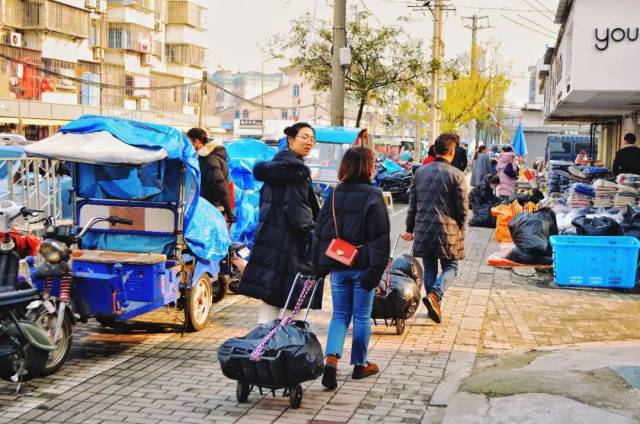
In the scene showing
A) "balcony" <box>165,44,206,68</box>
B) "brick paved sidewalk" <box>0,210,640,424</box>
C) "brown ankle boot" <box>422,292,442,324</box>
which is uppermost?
"balcony" <box>165,44,206,68</box>

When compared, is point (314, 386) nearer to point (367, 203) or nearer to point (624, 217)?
point (367, 203)

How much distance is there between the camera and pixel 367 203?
6.21 m

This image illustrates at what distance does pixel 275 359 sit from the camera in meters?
5.70

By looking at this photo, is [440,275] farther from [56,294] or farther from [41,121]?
[41,121]

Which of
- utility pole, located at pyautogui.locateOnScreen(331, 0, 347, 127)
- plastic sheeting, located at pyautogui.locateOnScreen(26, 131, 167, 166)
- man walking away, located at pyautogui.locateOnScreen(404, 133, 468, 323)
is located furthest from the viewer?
utility pole, located at pyautogui.locateOnScreen(331, 0, 347, 127)

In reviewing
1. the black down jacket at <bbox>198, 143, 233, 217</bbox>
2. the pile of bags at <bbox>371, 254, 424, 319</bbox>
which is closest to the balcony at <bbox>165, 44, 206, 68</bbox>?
the black down jacket at <bbox>198, 143, 233, 217</bbox>

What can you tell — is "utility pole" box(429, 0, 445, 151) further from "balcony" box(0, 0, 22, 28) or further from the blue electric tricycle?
the blue electric tricycle

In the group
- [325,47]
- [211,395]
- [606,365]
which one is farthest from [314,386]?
[325,47]

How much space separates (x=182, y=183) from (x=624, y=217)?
6817 millimetres

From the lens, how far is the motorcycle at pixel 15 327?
598 cm

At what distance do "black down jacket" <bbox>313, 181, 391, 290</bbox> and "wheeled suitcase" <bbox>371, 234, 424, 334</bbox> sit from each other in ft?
5.35

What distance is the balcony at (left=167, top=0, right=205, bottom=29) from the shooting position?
6612 centimetres

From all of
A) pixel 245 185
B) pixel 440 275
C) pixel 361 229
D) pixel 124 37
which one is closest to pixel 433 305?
pixel 440 275

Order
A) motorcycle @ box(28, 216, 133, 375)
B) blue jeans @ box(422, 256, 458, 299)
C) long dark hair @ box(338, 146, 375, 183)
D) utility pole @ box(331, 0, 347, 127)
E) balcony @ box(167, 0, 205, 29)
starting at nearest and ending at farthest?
1. long dark hair @ box(338, 146, 375, 183)
2. motorcycle @ box(28, 216, 133, 375)
3. blue jeans @ box(422, 256, 458, 299)
4. utility pole @ box(331, 0, 347, 127)
5. balcony @ box(167, 0, 205, 29)
